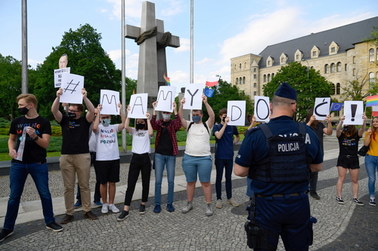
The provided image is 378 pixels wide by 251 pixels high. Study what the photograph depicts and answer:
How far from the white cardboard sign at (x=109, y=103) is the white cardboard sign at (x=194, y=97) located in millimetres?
1480

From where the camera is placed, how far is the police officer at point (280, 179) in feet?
8.14

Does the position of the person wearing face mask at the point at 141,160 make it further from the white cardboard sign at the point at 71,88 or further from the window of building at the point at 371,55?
the window of building at the point at 371,55

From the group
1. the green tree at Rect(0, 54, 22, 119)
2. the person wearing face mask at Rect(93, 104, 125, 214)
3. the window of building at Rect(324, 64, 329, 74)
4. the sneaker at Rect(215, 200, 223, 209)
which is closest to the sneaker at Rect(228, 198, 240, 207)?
the sneaker at Rect(215, 200, 223, 209)

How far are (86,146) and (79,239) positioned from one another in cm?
173

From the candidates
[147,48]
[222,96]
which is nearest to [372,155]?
[147,48]

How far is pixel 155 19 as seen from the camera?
17672 mm

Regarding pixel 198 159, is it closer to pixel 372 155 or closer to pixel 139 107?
pixel 139 107

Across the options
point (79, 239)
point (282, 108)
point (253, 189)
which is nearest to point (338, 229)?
point (253, 189)

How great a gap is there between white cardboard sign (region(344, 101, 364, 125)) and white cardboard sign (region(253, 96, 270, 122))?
1.84 meters

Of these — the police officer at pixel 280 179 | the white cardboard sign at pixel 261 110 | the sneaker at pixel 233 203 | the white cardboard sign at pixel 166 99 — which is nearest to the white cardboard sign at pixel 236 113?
the white cardboard sign at pixel 261 110

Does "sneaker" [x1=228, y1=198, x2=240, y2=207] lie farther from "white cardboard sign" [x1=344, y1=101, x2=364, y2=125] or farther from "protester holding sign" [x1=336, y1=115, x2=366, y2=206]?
"white cardboard sign" [x1=344, y1=101, x2=364, y2=125]

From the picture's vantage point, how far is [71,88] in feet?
16.1

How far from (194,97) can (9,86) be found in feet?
202

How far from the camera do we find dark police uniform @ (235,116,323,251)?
248 cm
